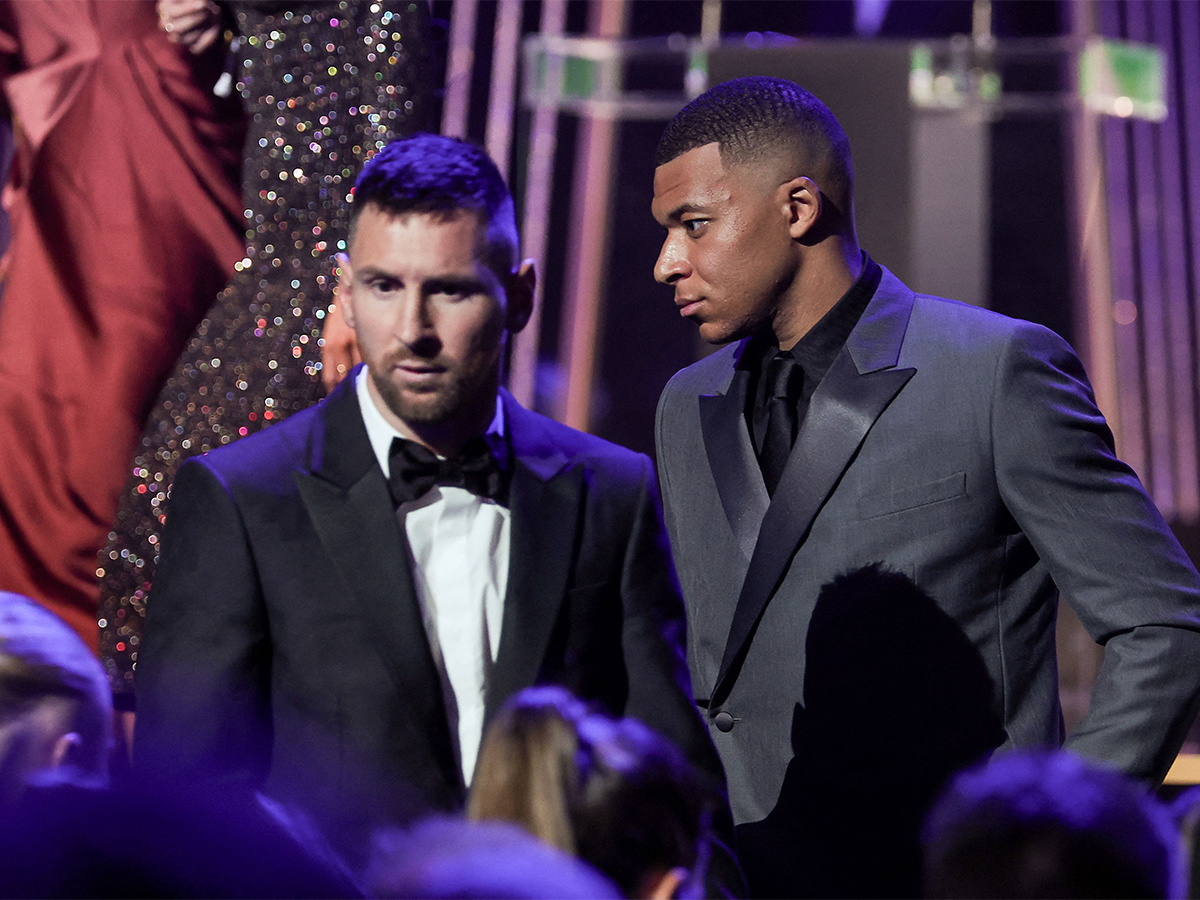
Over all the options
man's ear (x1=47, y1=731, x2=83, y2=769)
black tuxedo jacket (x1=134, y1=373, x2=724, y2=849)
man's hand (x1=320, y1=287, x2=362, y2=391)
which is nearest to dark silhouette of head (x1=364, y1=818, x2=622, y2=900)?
black tuxedo jacket (x1=134, y1=373, x2=724, y2=849)

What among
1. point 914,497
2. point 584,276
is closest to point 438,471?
point 914,497

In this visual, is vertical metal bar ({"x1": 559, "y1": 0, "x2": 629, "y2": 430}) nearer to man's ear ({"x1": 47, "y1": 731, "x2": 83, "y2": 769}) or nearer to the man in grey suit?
the man in grey suit

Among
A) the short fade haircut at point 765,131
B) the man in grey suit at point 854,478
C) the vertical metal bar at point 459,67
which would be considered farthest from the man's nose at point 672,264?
the vertical metal bar at point 459,67

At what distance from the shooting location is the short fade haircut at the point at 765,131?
208 cm

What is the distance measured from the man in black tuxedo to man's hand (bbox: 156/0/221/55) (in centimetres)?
123

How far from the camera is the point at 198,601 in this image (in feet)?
4.80

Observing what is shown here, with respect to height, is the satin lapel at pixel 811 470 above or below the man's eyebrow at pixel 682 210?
below

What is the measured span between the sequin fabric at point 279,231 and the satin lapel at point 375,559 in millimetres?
957

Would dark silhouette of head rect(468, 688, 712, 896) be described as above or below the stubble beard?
below

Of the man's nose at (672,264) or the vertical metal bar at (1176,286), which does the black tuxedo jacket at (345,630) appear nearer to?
the man's nose at (672,264)

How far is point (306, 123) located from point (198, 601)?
128cm

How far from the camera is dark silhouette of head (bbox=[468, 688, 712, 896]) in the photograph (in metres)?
1.20

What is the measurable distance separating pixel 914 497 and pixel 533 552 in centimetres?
67

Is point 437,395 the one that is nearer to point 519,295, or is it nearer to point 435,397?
point 435,397
